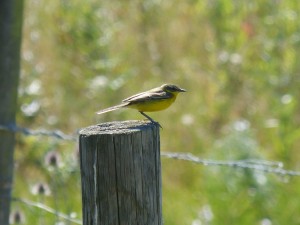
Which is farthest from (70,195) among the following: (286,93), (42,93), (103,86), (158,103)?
(158,103)

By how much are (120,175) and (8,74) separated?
207 centimetres

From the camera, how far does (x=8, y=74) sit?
4742 millimetres

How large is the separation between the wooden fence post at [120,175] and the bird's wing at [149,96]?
924 millimetres

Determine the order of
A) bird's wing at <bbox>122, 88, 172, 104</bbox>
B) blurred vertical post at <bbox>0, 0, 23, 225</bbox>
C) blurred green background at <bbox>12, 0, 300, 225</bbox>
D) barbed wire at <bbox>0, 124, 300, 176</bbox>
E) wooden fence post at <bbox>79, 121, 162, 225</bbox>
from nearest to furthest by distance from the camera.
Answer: wooden fence post at <bbox>79, 121, 162, 225</bbox>
bird's wing at <bbox>122, 88, 172, 104</bbox>
barbed wire at <bbox>0, 124, 300, 176</bbox>
blurred vertical post at <bbox>0, 0, 23, 225</bbox>
blurred green background at <bbox>12, 0, 300, 225</bbox>

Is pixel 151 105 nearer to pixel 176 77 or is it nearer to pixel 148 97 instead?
pixel 148 97

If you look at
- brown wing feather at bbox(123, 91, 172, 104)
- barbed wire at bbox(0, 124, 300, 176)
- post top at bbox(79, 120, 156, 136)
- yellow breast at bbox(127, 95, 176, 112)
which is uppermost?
brown wing feather at bbox(123, 91, 172, 104)

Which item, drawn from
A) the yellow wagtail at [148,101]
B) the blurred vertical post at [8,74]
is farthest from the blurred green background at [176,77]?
the yellow wagtail at [148,101]

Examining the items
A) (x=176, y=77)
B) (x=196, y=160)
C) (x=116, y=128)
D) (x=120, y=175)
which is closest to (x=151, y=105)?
(x=196, y=160)

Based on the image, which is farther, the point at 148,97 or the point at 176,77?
the point at 176,77

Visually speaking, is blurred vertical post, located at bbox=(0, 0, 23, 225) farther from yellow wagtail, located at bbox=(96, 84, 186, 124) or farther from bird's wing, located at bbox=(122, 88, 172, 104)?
bird's wing, located at bbox=(122, 88, 172, 104)


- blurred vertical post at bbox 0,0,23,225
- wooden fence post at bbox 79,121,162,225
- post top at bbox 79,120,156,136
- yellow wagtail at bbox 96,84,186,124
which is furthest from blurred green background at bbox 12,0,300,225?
wooden fence post at bbox 79,121,162,225

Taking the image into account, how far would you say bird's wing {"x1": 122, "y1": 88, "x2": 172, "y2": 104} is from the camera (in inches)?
153

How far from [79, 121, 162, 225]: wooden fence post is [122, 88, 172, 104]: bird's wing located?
92cm

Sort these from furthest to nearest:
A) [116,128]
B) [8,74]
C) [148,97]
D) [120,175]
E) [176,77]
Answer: [176,77]
[8,74]
[148,97]
[116,128]
[120,175]
